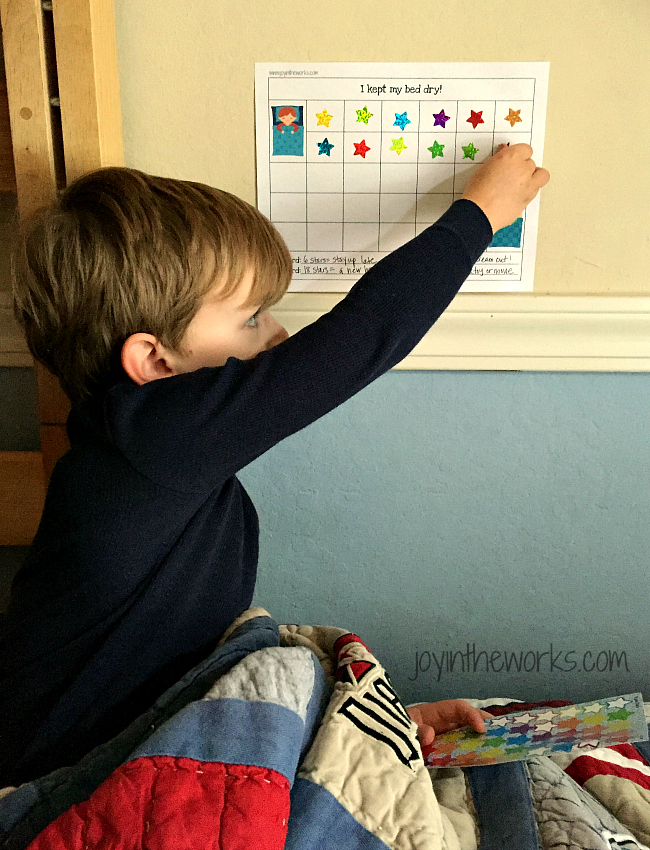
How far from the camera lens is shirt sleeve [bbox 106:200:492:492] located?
571mm

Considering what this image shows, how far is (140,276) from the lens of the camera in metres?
0.63

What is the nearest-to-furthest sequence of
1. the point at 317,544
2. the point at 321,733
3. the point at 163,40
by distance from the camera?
the point at 321,733 < the point at 163,40 < the point at 317,544

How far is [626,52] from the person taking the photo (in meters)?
0.73

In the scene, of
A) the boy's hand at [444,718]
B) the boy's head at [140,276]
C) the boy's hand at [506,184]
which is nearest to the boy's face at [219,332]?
the boy's head at [140,276]

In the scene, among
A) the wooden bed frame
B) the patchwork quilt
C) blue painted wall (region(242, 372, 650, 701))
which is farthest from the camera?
blue painted wall (region(242, 372, 650, 701))

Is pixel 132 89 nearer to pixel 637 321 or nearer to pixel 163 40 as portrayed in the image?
pixel 163 40

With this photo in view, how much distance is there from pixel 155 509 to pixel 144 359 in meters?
0.15

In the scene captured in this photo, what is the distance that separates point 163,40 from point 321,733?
73cm

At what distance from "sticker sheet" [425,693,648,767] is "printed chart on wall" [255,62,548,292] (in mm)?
455

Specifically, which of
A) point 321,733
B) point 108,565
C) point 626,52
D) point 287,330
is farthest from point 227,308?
point 626,52

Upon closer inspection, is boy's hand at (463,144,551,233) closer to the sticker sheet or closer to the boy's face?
the boy's face

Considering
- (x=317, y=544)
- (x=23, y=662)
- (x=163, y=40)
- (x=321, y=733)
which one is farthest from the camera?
(x=317, y=544)

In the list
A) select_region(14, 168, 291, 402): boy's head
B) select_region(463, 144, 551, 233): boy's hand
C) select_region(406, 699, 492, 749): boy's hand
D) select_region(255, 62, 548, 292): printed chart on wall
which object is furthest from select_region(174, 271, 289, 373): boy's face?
select_region(406, 699, 492, 749): boy's hand
